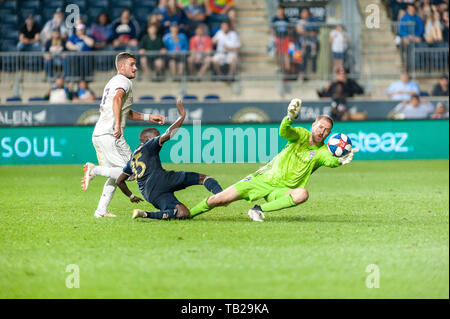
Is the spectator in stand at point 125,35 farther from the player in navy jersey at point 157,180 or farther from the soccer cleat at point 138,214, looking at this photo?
the soccer cleat at point 138,214

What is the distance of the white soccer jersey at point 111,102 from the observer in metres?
9.29

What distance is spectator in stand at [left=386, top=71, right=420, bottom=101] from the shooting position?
22.3 m

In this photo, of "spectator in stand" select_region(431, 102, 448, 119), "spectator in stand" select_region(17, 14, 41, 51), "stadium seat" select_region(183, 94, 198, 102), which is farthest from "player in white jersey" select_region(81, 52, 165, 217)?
"spectator in stand" select_region(17, 14, 41, 51)

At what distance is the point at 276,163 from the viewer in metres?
9.08

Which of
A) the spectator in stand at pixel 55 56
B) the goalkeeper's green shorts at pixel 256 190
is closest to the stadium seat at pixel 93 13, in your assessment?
the spectator in stand at pixel 55 56

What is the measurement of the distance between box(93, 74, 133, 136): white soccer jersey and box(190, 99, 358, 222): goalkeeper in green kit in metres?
1.49

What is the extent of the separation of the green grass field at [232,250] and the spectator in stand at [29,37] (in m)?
11.2

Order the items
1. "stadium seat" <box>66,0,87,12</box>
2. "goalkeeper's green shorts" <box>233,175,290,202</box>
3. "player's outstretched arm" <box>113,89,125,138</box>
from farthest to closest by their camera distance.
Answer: "stadium seat" <box>66,0,87,12</box> → "player's outstretched arm" <box>113,89,125,138</box> → "goalkeeper's green shorts" <box>233,175,290,202</box>

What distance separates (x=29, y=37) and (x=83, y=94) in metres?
3.12

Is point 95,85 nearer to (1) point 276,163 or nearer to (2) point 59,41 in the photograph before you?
(2) point 59,41

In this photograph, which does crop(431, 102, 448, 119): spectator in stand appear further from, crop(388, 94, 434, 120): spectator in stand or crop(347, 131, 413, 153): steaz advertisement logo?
crop(347, 131, 413, 153): steaz advertisement logo

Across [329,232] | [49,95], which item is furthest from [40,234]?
[49,95]

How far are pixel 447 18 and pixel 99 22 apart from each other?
1090cm

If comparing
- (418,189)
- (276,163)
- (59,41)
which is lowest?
(418,189)
